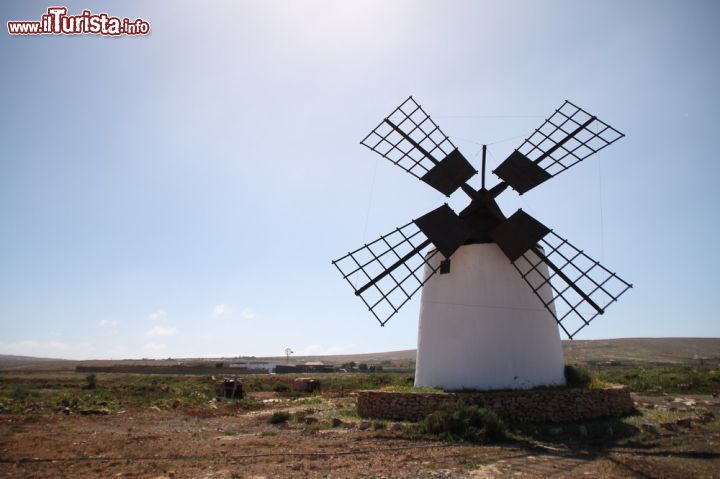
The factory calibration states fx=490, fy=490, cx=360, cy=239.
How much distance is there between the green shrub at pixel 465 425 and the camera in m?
11.1

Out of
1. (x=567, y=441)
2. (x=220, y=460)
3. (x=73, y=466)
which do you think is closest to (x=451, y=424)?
(x=567, y=441)

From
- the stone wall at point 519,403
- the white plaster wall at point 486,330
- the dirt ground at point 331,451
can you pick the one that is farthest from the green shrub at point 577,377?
the dirt ground at point 331,451

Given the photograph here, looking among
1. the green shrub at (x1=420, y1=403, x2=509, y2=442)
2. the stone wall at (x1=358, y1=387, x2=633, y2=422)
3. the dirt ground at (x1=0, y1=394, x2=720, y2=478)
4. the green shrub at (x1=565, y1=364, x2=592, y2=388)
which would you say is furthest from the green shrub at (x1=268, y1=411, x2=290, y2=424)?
the green shrub at (x1=565, y1=364, x2=592, y2=388)

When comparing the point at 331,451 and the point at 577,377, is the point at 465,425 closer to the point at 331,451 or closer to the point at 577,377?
the point at 331,451

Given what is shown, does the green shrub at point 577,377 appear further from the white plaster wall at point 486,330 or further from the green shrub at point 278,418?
the green shrub at point 278,418

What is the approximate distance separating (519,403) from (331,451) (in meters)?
5.81

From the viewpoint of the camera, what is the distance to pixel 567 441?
1119 cm

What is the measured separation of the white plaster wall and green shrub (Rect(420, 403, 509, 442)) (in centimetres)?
264

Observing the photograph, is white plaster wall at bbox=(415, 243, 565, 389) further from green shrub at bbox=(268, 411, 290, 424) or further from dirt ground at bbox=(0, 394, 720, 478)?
green shrub at bbox=(268, 411, 290, 424)

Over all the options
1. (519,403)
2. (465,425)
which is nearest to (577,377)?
(519,403)

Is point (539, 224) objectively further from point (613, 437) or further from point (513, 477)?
point (513, 477)

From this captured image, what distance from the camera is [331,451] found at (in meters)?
9.74

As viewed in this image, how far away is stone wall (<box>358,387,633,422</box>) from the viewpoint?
1297cm

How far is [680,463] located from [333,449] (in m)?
A: 6.33
